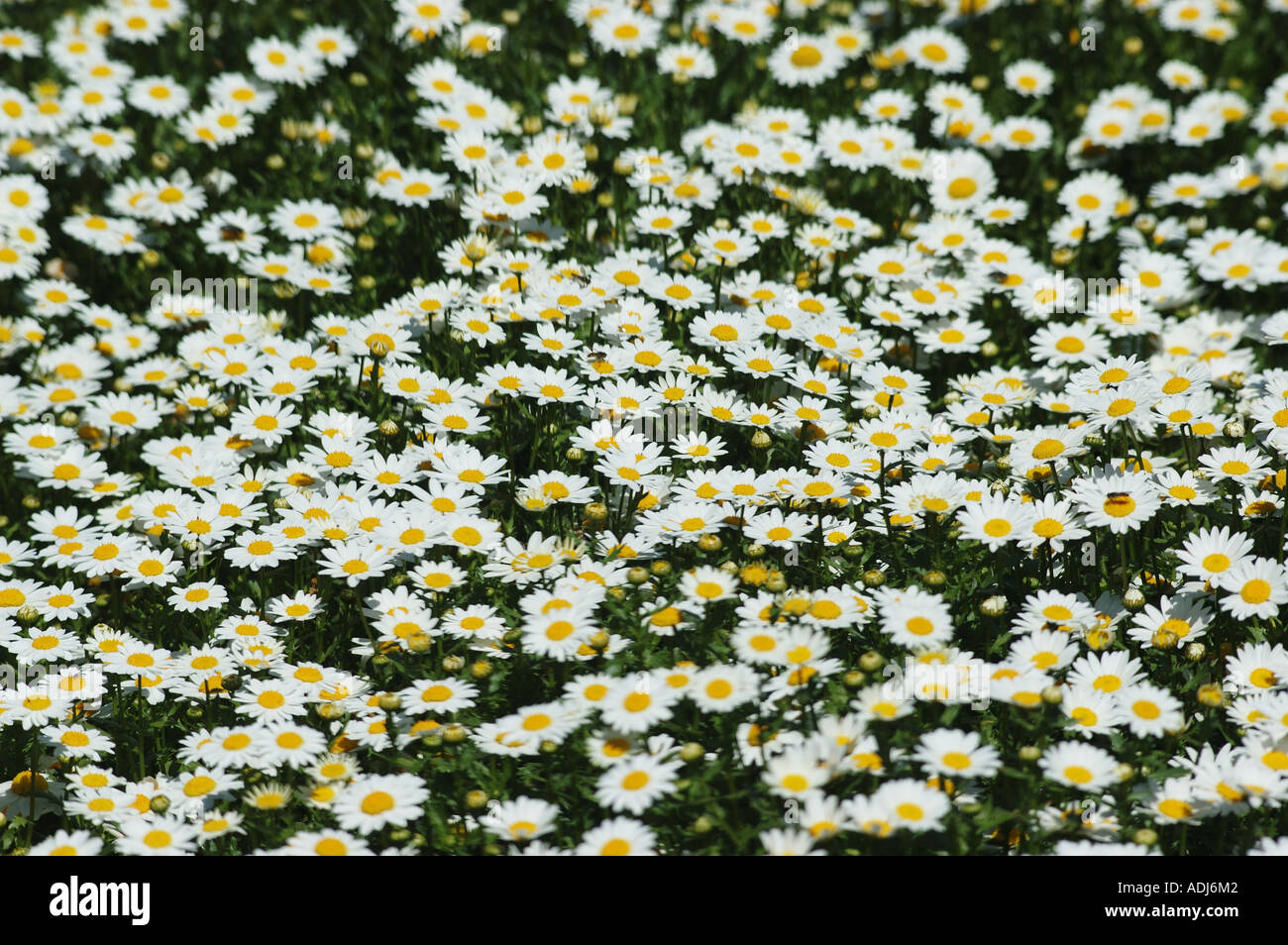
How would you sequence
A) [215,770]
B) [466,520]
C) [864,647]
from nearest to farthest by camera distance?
[215,770] < [864,647] < [466,520]

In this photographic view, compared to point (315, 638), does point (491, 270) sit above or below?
above

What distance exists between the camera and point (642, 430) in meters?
5.20

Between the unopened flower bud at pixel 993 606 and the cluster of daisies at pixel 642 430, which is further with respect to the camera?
the unopened flower bud at pixel 993 606

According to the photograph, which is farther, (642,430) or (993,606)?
(642,430)

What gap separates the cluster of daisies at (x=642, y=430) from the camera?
3.88 m

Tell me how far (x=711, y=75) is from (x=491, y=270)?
190cm

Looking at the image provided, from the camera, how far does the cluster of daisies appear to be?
3877 millimetres

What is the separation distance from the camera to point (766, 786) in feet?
11.9

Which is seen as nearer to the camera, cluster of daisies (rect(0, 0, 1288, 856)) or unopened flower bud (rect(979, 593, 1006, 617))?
cluster of daisies (rect(0, 0, 1288, 856))

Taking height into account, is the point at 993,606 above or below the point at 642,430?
below
